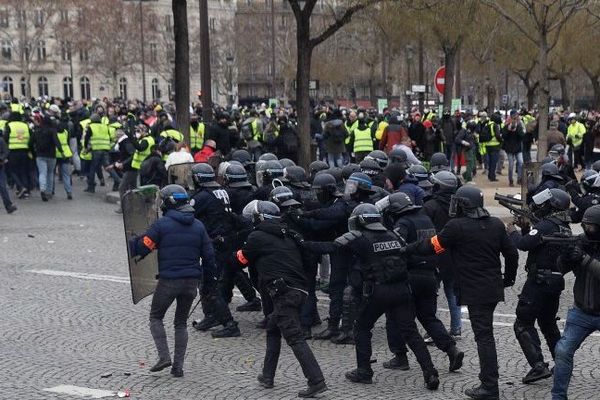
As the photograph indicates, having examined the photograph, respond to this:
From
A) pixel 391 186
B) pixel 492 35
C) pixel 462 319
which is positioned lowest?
pixel 462 319

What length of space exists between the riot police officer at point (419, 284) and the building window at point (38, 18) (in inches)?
2577

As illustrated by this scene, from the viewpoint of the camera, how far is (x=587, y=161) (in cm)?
2664

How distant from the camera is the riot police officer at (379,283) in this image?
8.77m

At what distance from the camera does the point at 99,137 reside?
22.5 metres

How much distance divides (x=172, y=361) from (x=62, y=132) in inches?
515

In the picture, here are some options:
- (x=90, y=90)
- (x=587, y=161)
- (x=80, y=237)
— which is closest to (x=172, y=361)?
(x=80, y=237)

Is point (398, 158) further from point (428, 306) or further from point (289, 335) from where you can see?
point (289, 335)

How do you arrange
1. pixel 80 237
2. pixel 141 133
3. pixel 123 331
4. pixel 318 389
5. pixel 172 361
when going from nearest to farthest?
pixel 318 389
pixel 172 361
pixel 123 331
pixel 80 237
pixel 141 133

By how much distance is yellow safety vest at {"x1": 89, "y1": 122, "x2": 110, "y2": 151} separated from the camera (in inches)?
878

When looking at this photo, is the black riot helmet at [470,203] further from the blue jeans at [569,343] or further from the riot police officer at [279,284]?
the riot police officer at [279,284]

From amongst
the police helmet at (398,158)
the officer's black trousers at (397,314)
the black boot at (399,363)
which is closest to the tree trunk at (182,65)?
the police helmet at (398,158)

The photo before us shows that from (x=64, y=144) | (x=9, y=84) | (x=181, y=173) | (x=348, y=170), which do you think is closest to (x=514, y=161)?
(x=64, y=144)

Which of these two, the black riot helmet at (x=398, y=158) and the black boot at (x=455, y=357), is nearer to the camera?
the black boot at (x=455, y=357)

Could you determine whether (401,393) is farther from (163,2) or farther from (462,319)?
(163,2)
